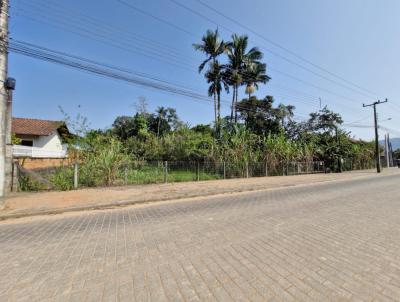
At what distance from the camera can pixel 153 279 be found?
3.09 metres

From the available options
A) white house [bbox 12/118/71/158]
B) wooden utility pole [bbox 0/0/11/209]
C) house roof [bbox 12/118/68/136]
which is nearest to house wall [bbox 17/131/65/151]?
white house [bbox 12/118/71/158]

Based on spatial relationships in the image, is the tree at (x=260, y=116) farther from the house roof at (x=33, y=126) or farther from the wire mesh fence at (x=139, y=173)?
the house roof at (x=33, y=126)

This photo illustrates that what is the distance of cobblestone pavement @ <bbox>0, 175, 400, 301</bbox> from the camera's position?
9.23 ft

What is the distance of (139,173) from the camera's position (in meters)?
14.4

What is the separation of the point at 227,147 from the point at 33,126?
2529 cm

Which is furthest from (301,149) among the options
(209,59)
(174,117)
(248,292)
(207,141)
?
(174,117)

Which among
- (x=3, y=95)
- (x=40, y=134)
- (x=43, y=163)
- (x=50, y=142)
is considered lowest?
(x=43, y=163)

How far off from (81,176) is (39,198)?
3.08 metres

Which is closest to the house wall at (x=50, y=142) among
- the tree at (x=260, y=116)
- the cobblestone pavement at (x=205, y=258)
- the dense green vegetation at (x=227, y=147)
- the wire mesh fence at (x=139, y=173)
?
the dense green vegetation at (x=227, y=147)

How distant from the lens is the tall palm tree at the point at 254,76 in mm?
31289

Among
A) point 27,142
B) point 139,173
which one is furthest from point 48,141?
point 139,173

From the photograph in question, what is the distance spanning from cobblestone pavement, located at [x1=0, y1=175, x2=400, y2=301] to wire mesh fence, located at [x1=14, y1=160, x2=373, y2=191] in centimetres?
521

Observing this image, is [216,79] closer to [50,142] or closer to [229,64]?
[229,64]

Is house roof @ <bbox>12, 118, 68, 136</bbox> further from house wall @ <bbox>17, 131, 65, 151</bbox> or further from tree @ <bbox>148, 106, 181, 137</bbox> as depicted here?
tree @ <bbox>148, 106, 181, 137</bbox>
